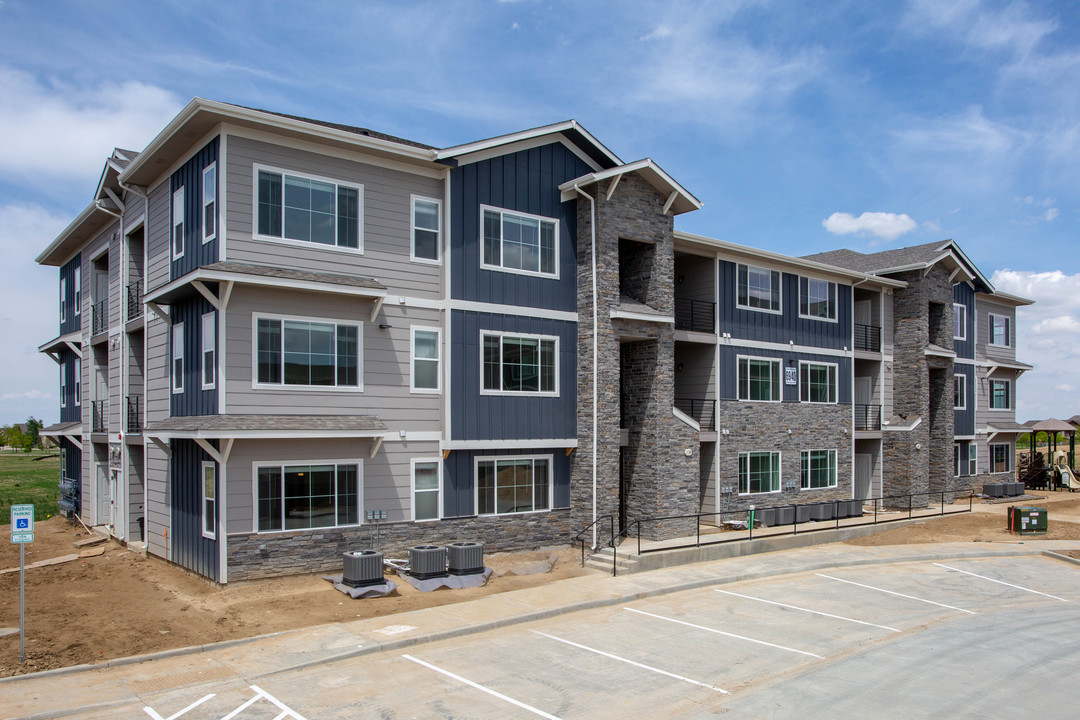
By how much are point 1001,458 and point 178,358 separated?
130ft

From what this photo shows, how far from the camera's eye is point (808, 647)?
44.0ft

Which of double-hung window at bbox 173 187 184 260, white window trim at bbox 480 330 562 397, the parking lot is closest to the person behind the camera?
the parking lot

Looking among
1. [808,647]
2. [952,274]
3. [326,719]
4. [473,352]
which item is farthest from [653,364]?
[952,274]

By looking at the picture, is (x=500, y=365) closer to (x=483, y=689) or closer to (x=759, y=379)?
(x=483, y=689)

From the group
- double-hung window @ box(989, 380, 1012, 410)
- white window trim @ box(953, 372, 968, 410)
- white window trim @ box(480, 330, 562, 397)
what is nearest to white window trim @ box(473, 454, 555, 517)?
white window trim @ box(480, 330, 562, 397)

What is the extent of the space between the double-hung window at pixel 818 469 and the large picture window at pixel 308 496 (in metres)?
18.6

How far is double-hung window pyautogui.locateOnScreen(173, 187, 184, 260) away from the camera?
739 inches

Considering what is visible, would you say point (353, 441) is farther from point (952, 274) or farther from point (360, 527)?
point (952, 274)

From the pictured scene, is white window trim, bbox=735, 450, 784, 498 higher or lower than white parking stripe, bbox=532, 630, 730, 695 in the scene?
higher

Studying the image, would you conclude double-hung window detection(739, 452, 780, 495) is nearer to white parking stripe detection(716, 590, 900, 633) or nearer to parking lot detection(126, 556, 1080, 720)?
parking lot detection(126, 556, 1080, 720)

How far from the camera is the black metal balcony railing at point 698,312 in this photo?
1056 inches

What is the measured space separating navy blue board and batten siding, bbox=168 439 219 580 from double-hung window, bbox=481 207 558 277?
8.58 metres

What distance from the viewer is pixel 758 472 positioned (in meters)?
28.0

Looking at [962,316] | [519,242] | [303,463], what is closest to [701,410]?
[519,242]
